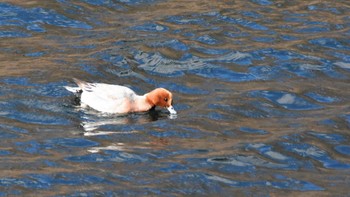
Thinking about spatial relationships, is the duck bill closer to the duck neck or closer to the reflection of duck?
the reflection of duck

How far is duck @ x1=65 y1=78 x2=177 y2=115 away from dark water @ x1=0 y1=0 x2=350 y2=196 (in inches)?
5.9

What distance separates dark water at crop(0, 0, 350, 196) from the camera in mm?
10125

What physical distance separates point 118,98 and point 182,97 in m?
1.16

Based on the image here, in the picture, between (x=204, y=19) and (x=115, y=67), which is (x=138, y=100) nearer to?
(x=115, y=67)

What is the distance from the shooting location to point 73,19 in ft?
56.8

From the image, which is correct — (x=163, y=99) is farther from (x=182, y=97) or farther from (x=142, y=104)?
(x=182, y=97)

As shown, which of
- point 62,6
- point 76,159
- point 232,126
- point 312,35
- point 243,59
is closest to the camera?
point 76,159

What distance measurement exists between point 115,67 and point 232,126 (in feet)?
10.2

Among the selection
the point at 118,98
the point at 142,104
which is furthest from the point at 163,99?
the point at 118,98

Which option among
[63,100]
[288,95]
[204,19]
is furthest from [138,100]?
[204,19]

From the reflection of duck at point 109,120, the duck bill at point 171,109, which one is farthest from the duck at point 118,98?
the reflection of duck at point 109,120

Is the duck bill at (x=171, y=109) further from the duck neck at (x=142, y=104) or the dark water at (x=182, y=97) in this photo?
the duck neck at (x=142, y=104)

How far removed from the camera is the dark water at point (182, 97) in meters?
10.1

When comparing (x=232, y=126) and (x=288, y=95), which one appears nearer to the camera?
(x=232, y=126)
